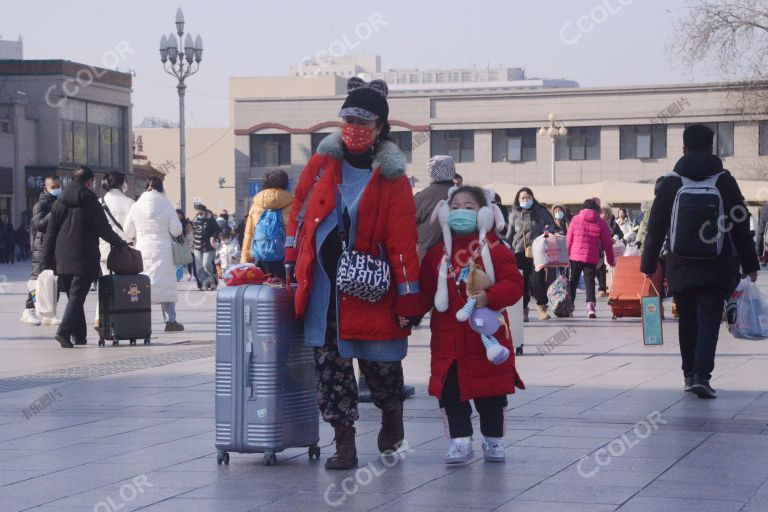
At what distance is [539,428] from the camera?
8367 mm

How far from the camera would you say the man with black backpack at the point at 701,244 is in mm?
9656

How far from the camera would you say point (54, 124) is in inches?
2500

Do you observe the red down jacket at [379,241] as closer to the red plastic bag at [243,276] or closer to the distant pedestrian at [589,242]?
the red plastic bag at [243,276]

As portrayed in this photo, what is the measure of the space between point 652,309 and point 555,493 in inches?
217

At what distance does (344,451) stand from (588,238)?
1296 centimetres

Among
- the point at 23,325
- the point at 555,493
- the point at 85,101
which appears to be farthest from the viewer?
the point at 85,101

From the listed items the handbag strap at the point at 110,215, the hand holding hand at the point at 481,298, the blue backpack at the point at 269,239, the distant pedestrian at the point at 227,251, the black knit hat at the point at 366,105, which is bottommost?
the distant pedestrian at the point at 227,251

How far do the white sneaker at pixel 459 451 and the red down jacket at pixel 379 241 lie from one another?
62 centimetres

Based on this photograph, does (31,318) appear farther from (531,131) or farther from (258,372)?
(531,131)

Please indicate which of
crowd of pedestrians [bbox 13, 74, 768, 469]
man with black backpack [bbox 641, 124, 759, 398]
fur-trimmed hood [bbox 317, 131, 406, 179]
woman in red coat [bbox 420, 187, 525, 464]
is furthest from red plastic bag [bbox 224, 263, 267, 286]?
man with black backpack [bbox 641, 124, 759, 398]

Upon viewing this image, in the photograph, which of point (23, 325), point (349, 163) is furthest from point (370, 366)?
point (23, 325)

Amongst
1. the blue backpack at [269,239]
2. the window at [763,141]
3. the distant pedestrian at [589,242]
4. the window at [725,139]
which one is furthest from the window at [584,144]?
the blue backpack at [269,239]

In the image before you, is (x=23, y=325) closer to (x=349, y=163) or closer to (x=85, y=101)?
(x=349, y=163)

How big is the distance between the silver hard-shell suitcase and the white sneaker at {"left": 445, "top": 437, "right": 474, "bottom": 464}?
0.79 m
